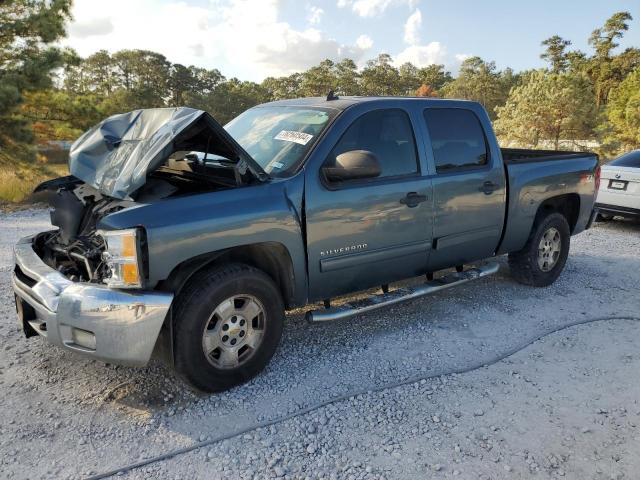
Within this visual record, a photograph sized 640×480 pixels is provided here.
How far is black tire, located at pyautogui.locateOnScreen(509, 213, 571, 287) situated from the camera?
5.34 m

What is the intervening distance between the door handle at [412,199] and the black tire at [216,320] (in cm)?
128

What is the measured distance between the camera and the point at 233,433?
2.91 meters

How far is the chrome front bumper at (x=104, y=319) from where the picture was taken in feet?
9.36

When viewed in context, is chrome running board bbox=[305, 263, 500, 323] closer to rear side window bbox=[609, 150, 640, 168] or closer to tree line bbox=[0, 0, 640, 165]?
rear side window bbox=[609, 150, 640, 168]

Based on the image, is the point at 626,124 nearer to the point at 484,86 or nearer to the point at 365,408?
the point at 365,408

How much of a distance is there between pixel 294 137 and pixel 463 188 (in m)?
1.59

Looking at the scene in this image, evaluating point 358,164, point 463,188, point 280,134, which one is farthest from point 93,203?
point 463,188

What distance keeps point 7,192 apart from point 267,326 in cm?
1059

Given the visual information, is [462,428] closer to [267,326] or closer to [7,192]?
[267,326]

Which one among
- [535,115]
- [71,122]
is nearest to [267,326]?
[71,122]

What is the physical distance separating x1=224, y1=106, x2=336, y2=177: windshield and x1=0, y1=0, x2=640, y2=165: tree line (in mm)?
8798

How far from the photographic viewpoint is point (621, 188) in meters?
8.38

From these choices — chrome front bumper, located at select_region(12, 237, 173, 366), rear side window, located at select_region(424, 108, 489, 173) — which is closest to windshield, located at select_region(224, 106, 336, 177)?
rear side window, located at select_region(424, 108, 489, 173)

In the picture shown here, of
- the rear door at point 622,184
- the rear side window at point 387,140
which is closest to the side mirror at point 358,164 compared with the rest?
the rear side window at point 387,140
